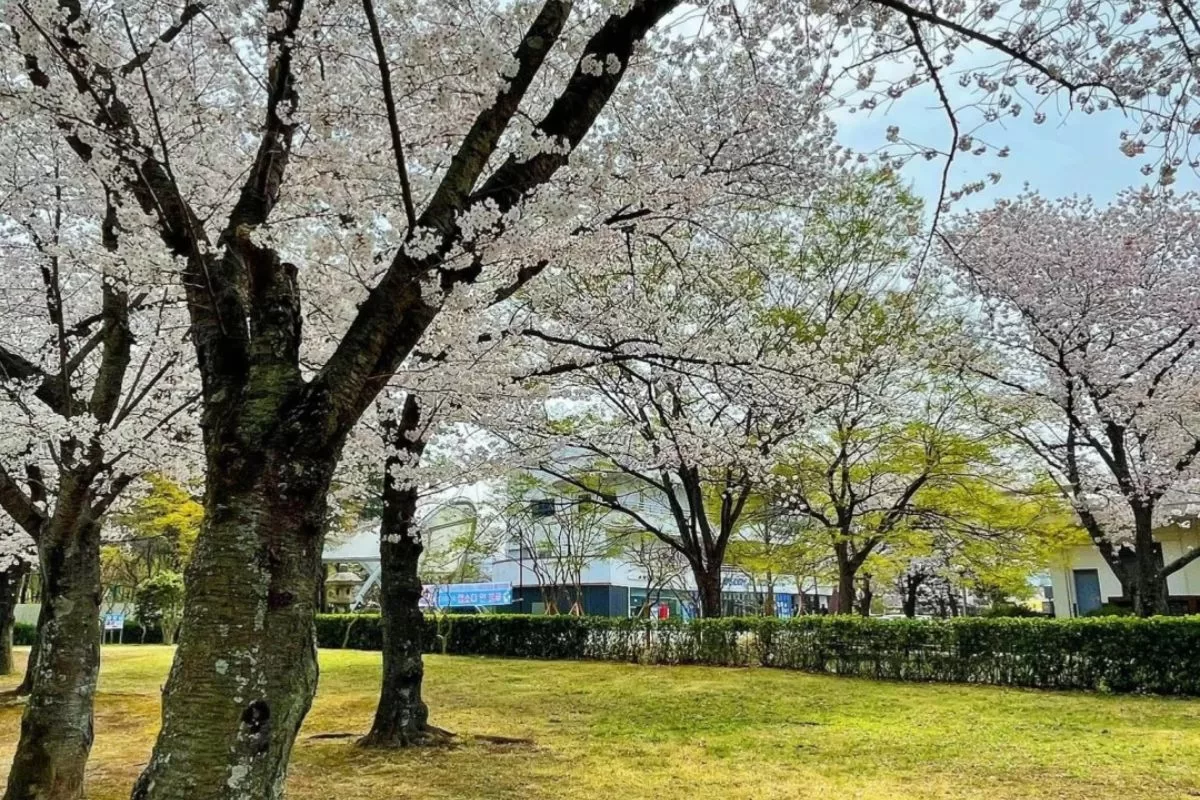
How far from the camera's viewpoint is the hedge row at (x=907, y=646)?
9.34m

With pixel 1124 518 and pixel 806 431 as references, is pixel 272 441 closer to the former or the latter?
pixel 806 431

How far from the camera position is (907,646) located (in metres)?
11.1

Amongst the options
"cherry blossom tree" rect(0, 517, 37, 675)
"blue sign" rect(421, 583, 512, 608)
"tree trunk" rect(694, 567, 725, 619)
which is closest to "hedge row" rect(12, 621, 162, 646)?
"blue sign" rect(421, 583, 512, 608)

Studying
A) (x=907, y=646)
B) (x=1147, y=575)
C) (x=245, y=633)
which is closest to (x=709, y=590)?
(x=907, y=646)

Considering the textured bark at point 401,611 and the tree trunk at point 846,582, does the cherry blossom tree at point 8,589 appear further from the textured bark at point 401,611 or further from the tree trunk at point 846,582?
the tree trunk at point 846,582

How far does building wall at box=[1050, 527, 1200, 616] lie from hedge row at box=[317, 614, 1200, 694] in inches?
381

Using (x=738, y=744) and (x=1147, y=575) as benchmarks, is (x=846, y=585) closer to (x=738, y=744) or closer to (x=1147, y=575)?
(x=1147, y=575)

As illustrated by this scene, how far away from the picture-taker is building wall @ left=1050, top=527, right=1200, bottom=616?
1883 cm

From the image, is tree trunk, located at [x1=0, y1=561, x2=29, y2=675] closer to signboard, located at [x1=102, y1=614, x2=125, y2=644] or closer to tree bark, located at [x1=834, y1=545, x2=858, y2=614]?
signboard, located at [x1=102, y1=614, x2=125, y2=644]

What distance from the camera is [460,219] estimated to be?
8.76 ft

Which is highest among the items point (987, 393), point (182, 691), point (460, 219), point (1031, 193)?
point (1031, 193)

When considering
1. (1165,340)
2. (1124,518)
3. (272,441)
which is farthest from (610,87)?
(1124,518)

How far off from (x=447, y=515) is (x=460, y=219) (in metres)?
21.6

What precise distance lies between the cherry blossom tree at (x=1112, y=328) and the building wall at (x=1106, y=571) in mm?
7970
